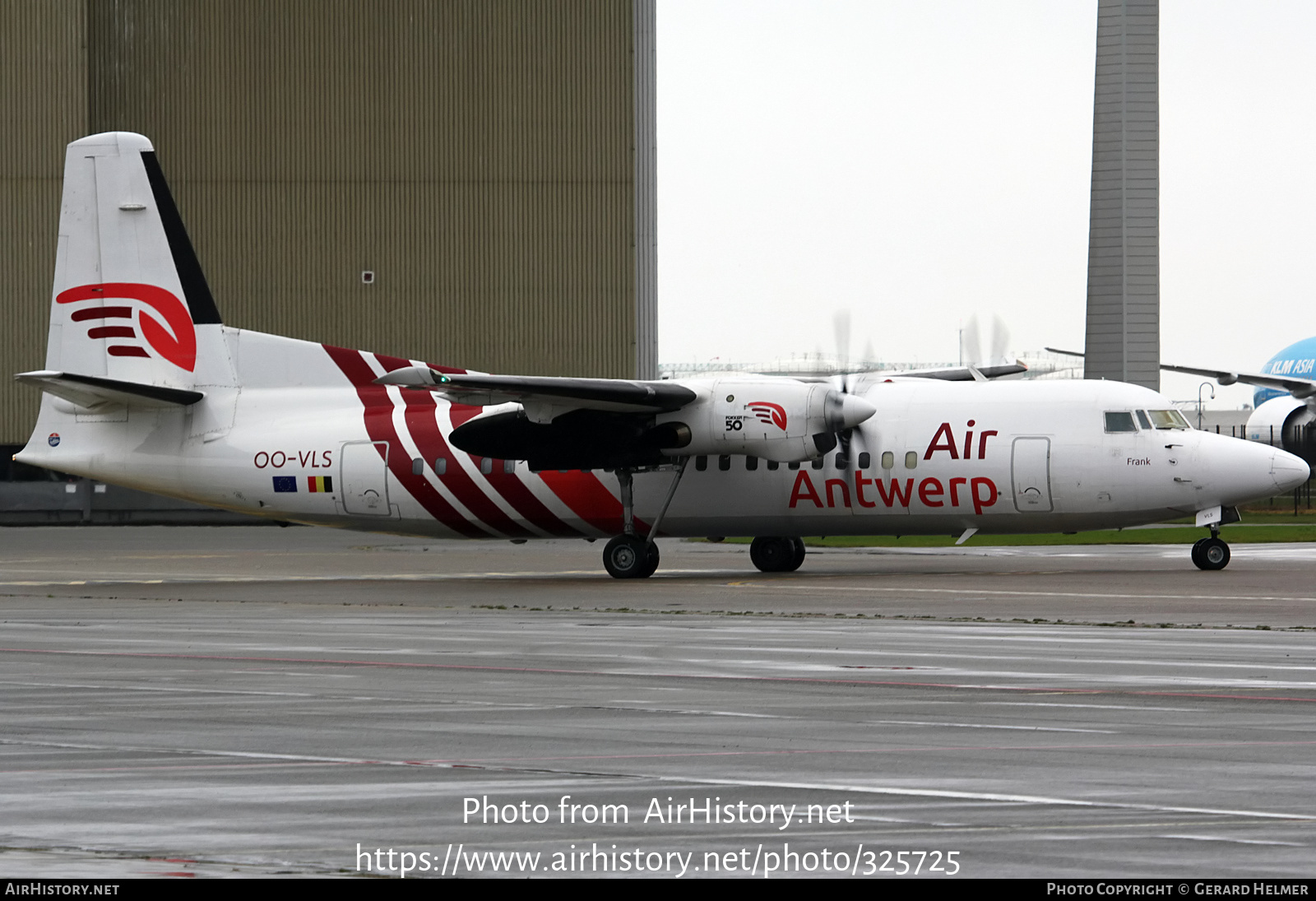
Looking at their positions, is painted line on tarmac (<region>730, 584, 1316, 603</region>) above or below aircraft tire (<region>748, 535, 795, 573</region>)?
above

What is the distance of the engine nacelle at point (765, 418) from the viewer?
26.5 m

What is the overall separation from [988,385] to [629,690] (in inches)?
655

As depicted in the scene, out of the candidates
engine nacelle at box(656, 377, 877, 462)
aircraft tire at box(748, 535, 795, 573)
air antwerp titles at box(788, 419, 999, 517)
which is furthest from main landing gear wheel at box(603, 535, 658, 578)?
air antwerp titles at box(788, 419, 999, 517)

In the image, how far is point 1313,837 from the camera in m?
6.61

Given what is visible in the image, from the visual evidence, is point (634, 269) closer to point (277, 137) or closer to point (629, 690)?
point (277, 137)

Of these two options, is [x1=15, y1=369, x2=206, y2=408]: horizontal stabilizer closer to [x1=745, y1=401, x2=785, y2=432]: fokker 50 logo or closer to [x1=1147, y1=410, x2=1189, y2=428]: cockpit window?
[x1=745, y1=401, x2=785, y2=432]: fokker 50 logo

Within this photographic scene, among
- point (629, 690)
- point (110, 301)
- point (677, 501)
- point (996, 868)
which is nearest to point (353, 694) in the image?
point (629, 690)

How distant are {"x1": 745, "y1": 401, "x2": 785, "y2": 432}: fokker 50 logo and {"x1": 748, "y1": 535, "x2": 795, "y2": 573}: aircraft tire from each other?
10.0ft

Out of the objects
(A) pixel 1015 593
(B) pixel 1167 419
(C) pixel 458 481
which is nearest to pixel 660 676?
(A) pixel 1015 593

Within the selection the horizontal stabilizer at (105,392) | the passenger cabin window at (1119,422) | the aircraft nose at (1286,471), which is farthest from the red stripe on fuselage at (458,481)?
the aircraft nose at (1286,471)

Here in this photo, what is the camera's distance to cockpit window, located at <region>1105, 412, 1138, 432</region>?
26.6 m

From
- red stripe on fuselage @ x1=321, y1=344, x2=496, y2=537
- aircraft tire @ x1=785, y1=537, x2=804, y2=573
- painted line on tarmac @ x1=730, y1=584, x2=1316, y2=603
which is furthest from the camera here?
aircraft tire @ x1=785, y1=537, x2=804, y2=573

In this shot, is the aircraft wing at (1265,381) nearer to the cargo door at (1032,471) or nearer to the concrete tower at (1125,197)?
the concrete tower at (1125,197)

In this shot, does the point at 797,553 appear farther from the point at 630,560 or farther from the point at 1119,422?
the point at 1119,422
